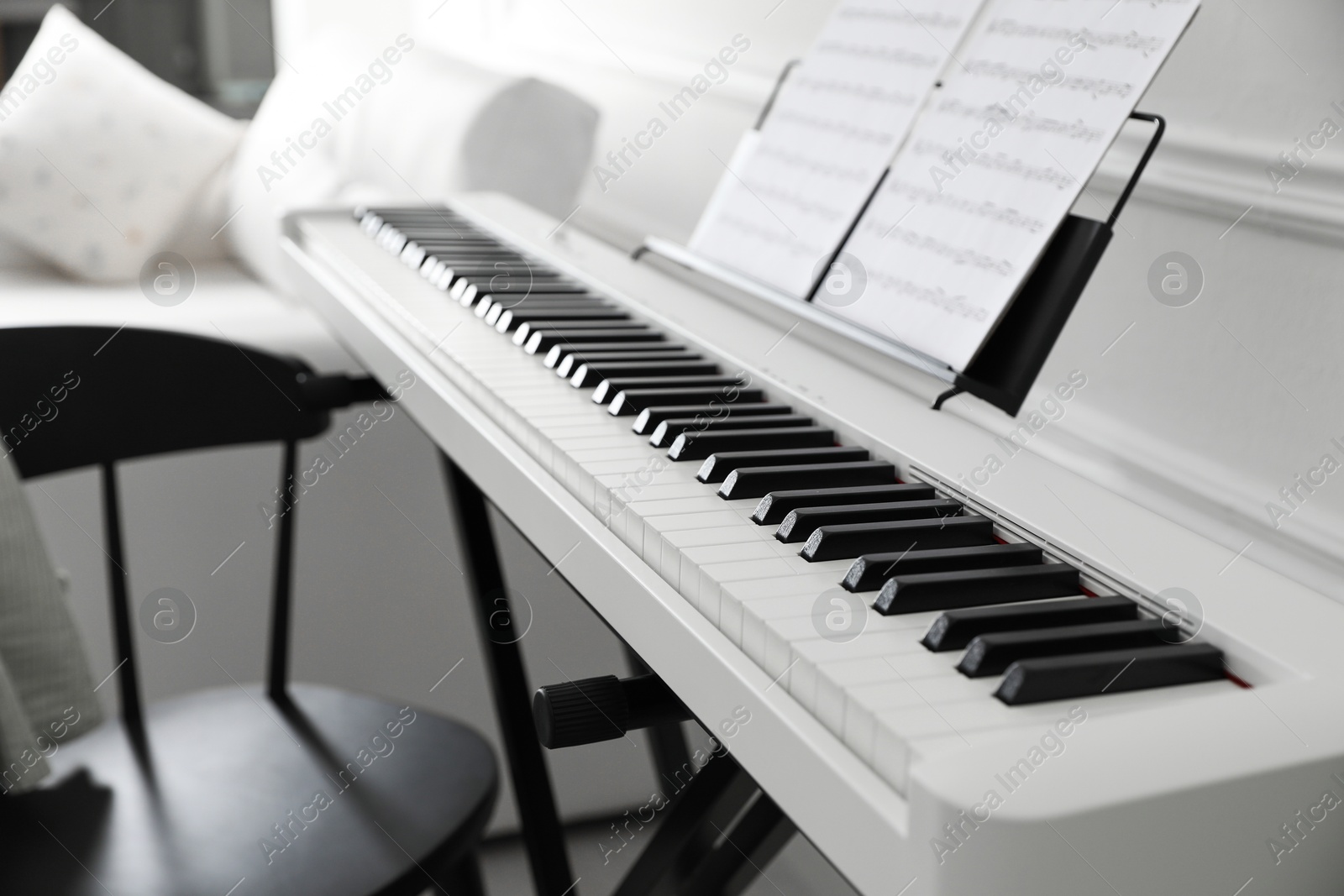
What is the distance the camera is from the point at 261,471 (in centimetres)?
212

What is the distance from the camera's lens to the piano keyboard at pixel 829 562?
56 centimetres

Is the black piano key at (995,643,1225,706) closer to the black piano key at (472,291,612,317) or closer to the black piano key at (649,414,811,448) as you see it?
the black piano key at (649,414,811,448)

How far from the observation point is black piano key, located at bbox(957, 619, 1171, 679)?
22.6 inches

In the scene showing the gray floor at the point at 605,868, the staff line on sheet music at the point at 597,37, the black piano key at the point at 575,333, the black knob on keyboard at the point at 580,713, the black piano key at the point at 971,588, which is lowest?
the gray floor at the point at 605,868

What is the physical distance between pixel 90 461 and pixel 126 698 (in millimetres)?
301

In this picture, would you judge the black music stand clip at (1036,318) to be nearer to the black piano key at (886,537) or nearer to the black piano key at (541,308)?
the black piano key at (886,537)

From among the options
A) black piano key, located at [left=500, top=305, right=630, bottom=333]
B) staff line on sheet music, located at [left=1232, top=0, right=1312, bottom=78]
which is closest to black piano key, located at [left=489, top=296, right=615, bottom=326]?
black piano key, located at [left=500, top=305, right=630, bottom=333]

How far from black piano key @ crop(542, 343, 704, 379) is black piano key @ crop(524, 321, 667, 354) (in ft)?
0.07

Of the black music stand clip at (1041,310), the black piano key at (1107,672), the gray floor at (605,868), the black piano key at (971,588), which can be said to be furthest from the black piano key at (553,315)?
the gray floor at (605,868)

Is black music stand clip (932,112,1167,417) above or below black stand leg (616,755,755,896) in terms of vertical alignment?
above

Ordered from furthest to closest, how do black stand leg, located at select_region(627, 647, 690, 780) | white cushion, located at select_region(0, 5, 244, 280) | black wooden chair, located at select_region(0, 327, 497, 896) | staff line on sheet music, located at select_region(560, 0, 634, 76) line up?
white cushion, located at select_region(0, 5, 244, 280) < staff line on sheet music, located at select_region(560, 0, 634, 76) < black stand leg, located at select_region(627, 647, 690, 780) < black wooden chair, located at select_region(0, 327, 497, 896)

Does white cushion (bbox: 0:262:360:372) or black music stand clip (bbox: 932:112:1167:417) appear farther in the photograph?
white cushion (bbox: 0:262:360:372)

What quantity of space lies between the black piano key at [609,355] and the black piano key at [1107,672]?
2.04 feet

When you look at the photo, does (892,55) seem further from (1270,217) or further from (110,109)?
(110,109)
